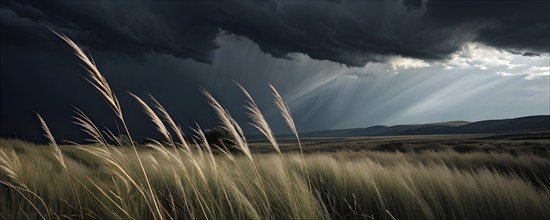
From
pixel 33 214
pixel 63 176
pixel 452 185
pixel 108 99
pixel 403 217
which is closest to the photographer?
pixel 108 99

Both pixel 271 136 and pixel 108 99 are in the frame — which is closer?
pixel 108 99

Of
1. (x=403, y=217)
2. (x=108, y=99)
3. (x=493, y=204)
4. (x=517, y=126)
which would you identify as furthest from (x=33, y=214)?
(x=517, y=126)

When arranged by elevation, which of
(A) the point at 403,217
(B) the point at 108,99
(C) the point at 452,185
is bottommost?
(A) the point at 403,217

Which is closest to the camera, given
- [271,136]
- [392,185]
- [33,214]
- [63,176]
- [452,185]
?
[271,136]

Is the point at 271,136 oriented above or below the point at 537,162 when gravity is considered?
above

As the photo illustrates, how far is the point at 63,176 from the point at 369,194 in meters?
3.97

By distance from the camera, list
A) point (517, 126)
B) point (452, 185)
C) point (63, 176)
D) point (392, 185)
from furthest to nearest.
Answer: point (517, 126) < point (63, 176) < point (392, 185) < point (452, 185)

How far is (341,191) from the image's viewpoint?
414 centimetres

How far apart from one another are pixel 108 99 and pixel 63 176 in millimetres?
3597

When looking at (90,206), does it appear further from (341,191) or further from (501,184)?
(501,184)

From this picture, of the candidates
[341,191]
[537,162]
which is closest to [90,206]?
[341,191]

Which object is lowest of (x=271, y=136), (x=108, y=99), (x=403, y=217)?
(x=403, y=217)

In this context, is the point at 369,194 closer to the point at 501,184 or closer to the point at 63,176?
the point at 501,184

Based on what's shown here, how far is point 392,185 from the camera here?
3969mm
